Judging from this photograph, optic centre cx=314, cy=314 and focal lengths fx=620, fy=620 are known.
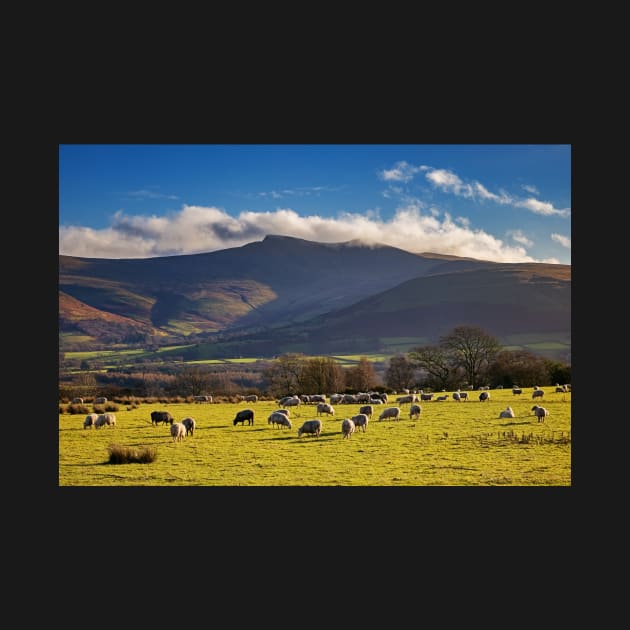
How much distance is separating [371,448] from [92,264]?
103566 millimetres

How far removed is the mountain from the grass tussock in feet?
95.0

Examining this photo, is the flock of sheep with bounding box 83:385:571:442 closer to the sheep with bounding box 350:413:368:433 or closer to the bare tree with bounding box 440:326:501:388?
the sheep with bounding box 350:413:368:433

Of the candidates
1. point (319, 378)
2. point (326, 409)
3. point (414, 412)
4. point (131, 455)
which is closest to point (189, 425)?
point (131, 455)

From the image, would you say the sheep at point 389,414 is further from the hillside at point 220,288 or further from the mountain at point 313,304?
the hillside at point 220,288

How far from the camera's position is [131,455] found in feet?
55.9

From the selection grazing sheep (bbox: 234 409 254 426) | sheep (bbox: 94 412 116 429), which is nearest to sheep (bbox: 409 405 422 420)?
grazing sheep (bbox: 234 409 254 426)

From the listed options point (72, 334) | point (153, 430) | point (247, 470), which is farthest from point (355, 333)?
point (247, 470)

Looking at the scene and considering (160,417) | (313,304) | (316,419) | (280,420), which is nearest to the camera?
(316,419)

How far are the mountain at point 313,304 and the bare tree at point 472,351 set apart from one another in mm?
7639

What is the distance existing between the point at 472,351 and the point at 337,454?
37.8m

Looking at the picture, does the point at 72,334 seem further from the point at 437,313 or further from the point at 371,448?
the point at 437,313

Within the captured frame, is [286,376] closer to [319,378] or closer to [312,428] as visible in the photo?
[319,378]

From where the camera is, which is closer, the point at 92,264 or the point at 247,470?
the point at 247,470

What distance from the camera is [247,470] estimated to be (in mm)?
15453
